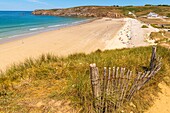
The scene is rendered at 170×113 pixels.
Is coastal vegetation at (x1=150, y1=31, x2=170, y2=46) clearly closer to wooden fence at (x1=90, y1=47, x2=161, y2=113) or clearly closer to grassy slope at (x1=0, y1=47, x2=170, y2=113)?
grassy slope at (x1=0, y1=47, x2=170, y2=113)

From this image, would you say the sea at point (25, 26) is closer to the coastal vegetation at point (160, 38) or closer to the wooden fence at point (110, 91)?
the coastal vegetation at point (160, 38)

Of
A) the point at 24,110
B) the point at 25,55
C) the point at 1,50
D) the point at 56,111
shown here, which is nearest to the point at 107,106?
the point at 56,111

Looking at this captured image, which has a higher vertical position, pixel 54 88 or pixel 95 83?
pixel 95 83

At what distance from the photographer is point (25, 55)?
15.0 m

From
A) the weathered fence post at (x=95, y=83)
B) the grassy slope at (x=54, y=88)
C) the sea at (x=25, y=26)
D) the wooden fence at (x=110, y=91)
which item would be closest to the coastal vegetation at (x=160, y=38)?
the grassy slope at (x=54, y=88)

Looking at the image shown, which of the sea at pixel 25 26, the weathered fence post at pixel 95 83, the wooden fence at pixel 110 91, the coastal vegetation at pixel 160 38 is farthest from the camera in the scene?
the sea at pixel 25 26

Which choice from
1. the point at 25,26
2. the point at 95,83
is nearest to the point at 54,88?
the point at 95,83

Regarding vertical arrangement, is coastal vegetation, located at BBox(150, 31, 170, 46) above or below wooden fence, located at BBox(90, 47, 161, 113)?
below

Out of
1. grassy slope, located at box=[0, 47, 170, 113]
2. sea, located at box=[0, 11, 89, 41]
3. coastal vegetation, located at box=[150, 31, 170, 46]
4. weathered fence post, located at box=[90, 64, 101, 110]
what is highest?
weathered fence post, located at box=[90, 64, 101, 110]

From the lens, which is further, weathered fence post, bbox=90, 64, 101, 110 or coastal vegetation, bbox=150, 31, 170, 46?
coastal vegetation, bbox=150, 31, 170, 46

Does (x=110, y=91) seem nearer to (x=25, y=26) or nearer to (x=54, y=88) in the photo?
(x=54, y=88)

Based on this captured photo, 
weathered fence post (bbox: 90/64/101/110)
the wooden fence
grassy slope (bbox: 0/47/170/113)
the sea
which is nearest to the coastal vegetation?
grassy slope (bbox: 0/47/170/113)

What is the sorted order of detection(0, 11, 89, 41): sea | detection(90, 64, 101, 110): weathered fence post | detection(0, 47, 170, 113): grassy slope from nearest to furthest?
detection(90, 64, 101, 110): weathered fence post < detection(0, 47, 170, 113): grassy slope < detection(0, 11, 89, 41): sea

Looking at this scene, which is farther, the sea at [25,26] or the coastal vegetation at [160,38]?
the sea at [25,26]
